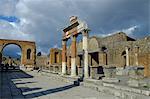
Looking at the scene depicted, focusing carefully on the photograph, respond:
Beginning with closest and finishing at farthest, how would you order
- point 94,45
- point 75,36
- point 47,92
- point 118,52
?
point 47,92
point 75,36
point 118,52
point 94,45

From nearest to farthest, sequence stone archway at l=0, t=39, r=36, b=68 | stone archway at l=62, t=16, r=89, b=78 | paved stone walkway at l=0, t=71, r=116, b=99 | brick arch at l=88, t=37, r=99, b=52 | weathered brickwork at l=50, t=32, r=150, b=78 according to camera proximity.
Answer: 1. paved stone walkway at l=0, t=71, r=116, b=99
2. stone archway at l=62, t=16, r=89, b=78
3. weathered brickwork at l=50, t=32, r=150, b=78
4. brick arch at l=88, t=37, r=99, b=52
5. stone archway at l=0, t=39, r=36, b=68

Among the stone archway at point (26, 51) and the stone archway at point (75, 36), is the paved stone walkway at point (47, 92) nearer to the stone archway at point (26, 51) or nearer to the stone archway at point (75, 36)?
the stone archway at point (75, 36)

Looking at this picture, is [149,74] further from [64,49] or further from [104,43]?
[104,43]

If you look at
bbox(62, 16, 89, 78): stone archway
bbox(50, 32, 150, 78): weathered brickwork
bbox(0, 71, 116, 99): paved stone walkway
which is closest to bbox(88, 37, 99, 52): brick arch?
bbox(50, 32, 150, 78): weathered brickwork

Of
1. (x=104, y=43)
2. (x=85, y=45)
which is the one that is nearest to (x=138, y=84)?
(x=85, y=45)

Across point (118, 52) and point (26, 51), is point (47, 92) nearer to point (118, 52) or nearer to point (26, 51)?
point (118, 52)

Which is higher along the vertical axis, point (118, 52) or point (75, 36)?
point (75, 36)

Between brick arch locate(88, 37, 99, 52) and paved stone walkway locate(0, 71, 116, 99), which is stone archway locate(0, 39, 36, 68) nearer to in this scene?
brick arch locate(88, 37, 99, 52)

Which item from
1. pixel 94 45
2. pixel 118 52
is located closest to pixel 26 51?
pixel 94 45

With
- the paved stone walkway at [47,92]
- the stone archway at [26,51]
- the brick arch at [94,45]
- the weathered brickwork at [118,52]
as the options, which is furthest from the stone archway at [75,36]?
the stone archway at [26,51]

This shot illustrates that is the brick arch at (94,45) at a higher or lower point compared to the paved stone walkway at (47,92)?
higher

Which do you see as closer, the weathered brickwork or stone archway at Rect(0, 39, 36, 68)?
the weathered brickwork

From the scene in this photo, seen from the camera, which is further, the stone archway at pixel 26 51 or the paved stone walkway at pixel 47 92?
the stone archway at pixel 26 51

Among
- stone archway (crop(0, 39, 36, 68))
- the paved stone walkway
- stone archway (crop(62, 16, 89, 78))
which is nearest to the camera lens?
the paved stone walkway
